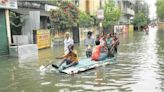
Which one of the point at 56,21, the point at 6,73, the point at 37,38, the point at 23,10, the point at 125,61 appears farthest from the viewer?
the point at 56,21

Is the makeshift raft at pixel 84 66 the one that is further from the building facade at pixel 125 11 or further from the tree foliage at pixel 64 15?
the building facade at pixel 125 11

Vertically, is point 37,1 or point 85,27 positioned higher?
point 37,1

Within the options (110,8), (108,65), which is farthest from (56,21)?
(110,8)

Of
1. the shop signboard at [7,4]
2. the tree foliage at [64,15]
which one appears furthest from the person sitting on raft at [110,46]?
the tree foliage at [64,15]

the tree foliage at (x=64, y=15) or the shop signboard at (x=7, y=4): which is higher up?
the shop signboard at (x=7, y=4)

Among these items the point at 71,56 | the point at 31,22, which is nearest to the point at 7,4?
the point at 31,22

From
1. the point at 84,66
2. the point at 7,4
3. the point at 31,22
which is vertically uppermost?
the point at 7,4

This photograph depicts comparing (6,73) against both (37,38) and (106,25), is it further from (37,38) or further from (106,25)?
(106,25)

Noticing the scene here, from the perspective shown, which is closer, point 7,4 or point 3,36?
point 7,4

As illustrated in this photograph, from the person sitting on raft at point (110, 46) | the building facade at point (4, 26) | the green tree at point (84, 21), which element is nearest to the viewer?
the person sitting on raft at point (110, 46)

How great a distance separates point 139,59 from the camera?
20.4 metres

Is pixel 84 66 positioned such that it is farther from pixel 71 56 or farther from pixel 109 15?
pixel 109 15

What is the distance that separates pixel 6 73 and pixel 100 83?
485 cm

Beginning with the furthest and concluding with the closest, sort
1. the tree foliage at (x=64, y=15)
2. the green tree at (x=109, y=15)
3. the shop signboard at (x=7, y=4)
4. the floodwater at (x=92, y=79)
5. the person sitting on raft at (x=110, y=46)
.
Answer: the green tree at (x=109, y=15)
the tree foliage at (x=64, y=15)
the shop signboard at (x=7, y=4)
the person sitting on raft at (x=110, y=46)
the floodwater at (x=92, y=79)
